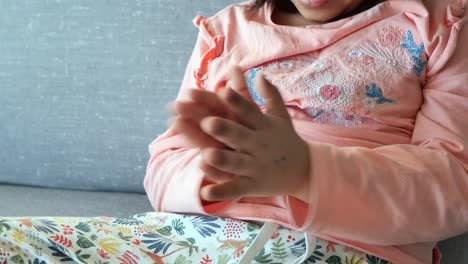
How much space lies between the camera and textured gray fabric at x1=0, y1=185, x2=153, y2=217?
42.5 inches

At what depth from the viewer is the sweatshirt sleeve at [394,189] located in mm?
644

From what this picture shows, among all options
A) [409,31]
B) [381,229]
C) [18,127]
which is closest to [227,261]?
[381,229]

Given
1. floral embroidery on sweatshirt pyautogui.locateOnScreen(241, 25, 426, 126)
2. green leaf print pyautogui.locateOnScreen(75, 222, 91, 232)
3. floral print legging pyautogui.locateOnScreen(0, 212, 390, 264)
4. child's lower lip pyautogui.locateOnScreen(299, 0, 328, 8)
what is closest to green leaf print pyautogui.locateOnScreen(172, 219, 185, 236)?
floral print legging pyautogui.locateOnScreen(0, 212, 390, 264)

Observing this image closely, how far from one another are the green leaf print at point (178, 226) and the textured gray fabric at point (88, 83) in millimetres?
338

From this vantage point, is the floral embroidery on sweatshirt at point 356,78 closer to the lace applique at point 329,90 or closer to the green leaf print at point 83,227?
the lace applique at point 329,90

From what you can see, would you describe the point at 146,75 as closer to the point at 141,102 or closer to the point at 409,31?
the point at 141,102

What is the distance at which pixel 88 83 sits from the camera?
1.15 m

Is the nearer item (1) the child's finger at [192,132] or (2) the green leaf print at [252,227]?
(1) the child's finger at [192,132]

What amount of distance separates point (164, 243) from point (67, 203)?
0.42 m

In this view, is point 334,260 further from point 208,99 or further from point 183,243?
point 208,99

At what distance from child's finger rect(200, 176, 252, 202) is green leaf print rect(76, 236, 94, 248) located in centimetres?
23

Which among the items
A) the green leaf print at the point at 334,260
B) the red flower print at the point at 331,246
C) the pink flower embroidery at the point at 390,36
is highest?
the pink flower embroidery at the point at 390,36

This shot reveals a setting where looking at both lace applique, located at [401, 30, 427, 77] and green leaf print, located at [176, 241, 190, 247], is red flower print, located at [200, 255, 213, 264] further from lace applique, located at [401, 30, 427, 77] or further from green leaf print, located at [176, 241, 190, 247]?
lace applique, located at [401, 30, 427, 77]

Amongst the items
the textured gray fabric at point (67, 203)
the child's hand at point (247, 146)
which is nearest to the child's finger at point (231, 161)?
the child's hand at point (247, 146)
